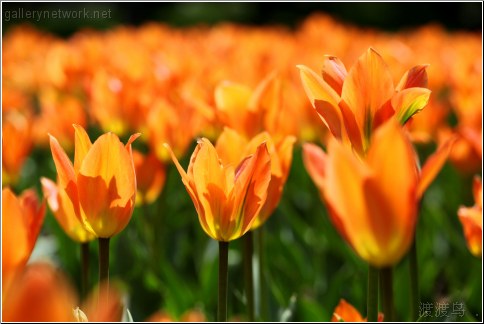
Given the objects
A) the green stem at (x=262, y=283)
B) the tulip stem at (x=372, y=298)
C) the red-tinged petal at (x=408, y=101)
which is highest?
the red-tinged petal at (x=408, y=101)

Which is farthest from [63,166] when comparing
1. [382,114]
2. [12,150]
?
[12,150]

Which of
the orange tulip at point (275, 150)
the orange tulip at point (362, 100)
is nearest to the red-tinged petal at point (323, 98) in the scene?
the orange tulip at point (362, 100)

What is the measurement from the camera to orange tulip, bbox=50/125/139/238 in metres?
0.95

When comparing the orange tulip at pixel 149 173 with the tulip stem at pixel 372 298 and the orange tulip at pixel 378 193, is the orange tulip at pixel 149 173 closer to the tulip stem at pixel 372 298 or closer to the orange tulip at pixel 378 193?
the tulip stem at pixel 372 298

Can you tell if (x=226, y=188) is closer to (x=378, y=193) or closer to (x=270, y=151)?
(x=270, y=151)

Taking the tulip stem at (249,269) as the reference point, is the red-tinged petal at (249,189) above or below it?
above

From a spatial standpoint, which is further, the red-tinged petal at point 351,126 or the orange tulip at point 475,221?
the orange tulip at point 475,221

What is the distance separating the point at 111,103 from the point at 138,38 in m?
2.78

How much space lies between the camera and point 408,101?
96 centimetres

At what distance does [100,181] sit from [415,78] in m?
0.46

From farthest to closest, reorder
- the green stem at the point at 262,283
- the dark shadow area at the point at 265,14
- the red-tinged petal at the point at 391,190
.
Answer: the dark shadow area at the point at 265,14 < the green stem at the point at 262,283 < the red-tinged petal at the point at 391,190

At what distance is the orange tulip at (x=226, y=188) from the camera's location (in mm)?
958

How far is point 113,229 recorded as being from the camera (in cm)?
98

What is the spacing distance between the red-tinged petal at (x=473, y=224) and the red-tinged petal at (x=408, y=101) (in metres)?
0.25
